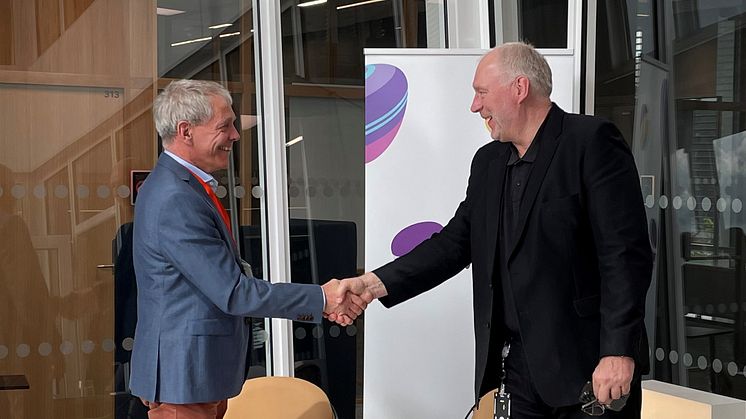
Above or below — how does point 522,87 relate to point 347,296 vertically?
above

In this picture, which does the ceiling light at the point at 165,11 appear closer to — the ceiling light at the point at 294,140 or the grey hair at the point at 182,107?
the ceiling light at the point at 294,140

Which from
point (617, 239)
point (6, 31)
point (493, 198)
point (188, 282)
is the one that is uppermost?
point (6, 31)

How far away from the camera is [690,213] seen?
4617 mm

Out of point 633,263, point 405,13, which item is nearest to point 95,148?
point 405,13

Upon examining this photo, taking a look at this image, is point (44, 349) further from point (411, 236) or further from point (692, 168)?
point (692, 168)

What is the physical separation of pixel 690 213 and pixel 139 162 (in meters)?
2.76

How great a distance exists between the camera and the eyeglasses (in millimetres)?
2900

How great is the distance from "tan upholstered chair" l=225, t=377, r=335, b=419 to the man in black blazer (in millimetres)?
715

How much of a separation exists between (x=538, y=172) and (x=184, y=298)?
1164mm

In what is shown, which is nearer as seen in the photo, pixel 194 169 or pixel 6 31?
pixel 194 169

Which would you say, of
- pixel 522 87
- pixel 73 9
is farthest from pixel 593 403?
pixel 73 9

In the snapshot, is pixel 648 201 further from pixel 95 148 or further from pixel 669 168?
pixel 95 148

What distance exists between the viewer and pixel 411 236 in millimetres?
4770

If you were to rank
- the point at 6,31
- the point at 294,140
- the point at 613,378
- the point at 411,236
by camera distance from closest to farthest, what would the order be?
the point at 613,378 < the point at 411,236 < the point at 6,31 < the point at 294,140
